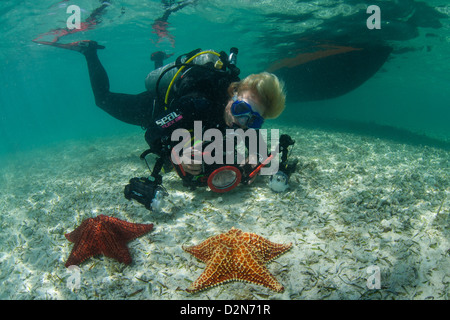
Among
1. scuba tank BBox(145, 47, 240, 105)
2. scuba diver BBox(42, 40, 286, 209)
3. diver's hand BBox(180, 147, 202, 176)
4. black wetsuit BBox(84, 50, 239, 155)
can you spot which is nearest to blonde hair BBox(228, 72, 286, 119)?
scuba diver BBox(42, 40, 286, 209)

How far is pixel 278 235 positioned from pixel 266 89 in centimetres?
242

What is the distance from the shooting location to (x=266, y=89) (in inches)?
147

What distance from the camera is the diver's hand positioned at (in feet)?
12.6

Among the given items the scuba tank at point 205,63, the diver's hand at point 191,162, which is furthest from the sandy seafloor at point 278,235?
the scuba tank at point 205,63

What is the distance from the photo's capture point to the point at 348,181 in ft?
17.8

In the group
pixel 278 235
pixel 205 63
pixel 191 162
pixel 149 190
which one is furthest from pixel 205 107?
pixel 278 235

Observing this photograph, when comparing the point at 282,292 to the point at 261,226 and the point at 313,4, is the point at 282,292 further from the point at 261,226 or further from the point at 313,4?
the point at 313,4

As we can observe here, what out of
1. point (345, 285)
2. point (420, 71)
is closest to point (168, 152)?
point (345, 285)

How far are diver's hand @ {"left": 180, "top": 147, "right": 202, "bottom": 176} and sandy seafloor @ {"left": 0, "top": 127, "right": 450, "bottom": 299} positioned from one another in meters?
0.89

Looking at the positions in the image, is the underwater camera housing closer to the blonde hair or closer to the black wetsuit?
the black wetsuit

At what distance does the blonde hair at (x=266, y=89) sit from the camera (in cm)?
373

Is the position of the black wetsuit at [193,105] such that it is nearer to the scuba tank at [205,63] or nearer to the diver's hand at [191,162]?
the scuba tank at [205,63]

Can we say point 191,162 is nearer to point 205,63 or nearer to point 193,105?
point 193,105

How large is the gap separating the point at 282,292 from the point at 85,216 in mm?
4217
